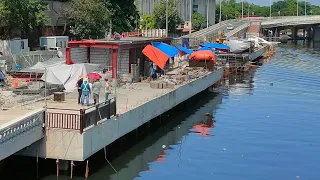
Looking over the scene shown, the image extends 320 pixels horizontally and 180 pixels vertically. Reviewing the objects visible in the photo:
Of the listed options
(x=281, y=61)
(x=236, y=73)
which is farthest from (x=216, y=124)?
(x=281, y=61)

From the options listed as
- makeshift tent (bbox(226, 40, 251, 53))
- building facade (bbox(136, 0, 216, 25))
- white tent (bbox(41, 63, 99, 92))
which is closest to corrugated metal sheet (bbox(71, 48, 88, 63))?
white tent (bbox(41, 63, 99, 92))

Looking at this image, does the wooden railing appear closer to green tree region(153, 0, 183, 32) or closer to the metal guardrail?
the metal guardrail

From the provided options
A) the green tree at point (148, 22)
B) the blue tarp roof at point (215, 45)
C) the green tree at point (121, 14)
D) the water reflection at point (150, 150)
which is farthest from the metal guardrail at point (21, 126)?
the green tree at point (148, 22)

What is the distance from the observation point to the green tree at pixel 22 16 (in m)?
52.3

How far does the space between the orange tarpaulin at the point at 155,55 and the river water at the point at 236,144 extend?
469 cm

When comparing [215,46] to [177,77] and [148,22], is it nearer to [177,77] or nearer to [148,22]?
[177,77]

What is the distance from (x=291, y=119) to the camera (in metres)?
40.9

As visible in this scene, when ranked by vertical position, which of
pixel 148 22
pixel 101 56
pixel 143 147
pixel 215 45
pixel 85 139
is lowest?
pixel 143 147

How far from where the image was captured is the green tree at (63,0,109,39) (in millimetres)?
64562

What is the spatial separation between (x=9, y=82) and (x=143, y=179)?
15.5 metres

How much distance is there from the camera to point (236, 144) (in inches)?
1294

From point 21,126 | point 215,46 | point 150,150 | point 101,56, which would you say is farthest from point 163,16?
point 21,126

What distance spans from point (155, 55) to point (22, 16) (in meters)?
18.3

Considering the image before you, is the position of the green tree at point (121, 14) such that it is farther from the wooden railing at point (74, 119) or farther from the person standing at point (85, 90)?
the wooden railing at point (74, 119)
